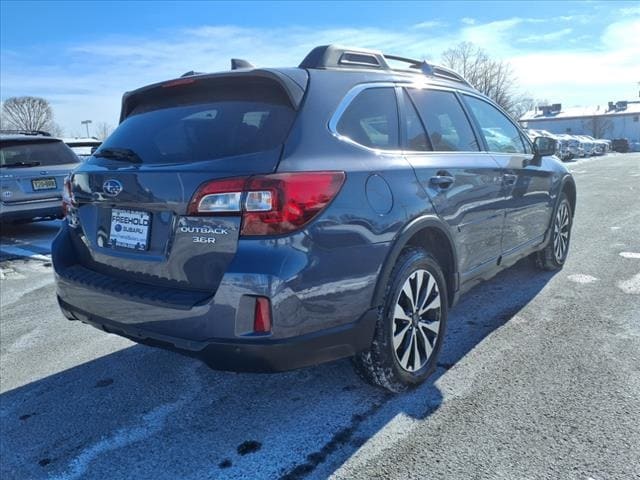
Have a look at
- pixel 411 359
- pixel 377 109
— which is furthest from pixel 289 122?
pixel 411 359

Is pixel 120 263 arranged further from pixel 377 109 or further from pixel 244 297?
pixel 377 109

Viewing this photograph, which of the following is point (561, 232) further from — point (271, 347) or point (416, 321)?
point (271, 347)

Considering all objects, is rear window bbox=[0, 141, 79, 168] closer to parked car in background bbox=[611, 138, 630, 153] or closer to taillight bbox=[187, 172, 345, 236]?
taillight bbox=[187, 172, 345, 236]

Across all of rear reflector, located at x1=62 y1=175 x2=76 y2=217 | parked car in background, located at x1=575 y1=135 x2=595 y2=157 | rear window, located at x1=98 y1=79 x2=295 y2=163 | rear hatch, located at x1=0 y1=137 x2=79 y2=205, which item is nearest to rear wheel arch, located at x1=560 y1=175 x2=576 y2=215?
rear window, located at x1=98 y1=79 x2=295 y2=163

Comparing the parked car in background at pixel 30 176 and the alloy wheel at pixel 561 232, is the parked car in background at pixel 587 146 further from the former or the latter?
the parked car in background at pixel 30 176

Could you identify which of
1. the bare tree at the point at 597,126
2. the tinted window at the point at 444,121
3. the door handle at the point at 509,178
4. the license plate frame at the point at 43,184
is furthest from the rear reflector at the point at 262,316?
the bare tree at the point at 597,126

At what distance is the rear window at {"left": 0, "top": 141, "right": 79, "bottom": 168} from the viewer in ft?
25.8

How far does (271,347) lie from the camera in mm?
2275

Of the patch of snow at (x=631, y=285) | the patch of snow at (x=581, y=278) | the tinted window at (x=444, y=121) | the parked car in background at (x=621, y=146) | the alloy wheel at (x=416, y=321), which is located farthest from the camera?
the parked car in background at (x=621, y=146)

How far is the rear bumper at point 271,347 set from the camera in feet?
7.47

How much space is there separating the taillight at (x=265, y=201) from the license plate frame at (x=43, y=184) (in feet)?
21.8

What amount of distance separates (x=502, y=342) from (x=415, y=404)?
106 cm

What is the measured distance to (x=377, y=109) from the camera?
296cm

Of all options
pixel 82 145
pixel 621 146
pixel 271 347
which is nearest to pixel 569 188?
pixel 271 347
